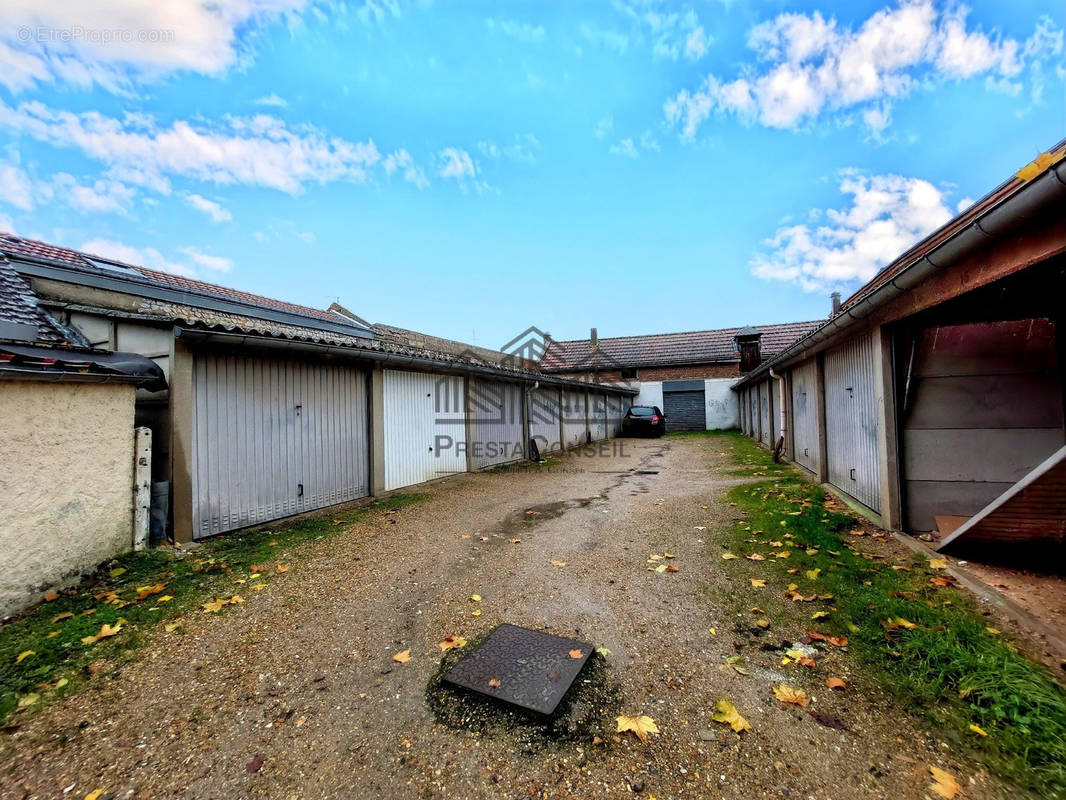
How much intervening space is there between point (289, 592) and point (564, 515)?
140 inches

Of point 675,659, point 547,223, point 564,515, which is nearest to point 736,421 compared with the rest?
point 547,223

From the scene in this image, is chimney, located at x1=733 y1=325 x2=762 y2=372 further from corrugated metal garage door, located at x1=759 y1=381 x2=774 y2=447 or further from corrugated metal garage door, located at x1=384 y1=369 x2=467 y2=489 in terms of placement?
corrugated metal garage door, located at x1=384 y1=369 x2=467 y2=489

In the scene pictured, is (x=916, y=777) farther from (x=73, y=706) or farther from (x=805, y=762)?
(x=73, y=706)

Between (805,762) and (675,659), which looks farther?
(675,659)

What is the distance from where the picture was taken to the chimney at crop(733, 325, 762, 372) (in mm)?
22359

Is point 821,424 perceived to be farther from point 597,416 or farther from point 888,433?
point 597,416

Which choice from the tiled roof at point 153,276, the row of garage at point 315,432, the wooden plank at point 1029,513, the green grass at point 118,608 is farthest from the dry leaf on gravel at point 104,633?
the tiled roof at point 153,276

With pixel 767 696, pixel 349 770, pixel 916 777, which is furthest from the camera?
pixel 767 696

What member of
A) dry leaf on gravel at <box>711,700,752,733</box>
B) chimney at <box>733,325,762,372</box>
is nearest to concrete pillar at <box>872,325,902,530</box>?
dry leaf on gravel at <box>711,700,752,733</box>

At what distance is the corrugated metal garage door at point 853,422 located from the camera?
513cm

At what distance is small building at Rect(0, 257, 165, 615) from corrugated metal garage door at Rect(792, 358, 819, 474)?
929 cm

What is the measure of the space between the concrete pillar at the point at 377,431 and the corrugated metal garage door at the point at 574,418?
857cm

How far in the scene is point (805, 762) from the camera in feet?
6.08

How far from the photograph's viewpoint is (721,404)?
2227 centimetres
